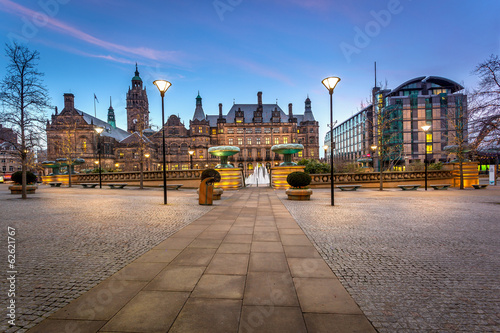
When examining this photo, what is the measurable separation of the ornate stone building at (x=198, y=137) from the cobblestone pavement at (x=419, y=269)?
59311 mm

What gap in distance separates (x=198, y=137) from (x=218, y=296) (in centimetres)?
7047

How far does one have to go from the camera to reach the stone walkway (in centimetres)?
264

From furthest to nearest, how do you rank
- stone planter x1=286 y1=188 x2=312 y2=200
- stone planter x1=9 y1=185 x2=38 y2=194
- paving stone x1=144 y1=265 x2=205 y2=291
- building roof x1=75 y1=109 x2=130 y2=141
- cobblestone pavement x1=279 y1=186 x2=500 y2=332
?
building roof x1=75 y1=109 x2=130 y2=141, stone planter x1=9 y1=185 x2=38 y2=194, stone planter x1=286 y1=188 x2=312 y2=200, paving stone x1=144 y1=265 x2=205 y2=291, cobblestone pavement x1=279 y1=186 x2=500 y2=332

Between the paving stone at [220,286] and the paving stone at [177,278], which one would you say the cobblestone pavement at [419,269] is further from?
the paving stone at [177,278]

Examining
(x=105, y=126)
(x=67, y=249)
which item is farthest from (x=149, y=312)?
(x=105, y=126)

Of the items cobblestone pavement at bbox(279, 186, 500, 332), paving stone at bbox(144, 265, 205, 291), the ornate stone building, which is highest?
the ornate stone building

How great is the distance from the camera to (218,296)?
3.25m

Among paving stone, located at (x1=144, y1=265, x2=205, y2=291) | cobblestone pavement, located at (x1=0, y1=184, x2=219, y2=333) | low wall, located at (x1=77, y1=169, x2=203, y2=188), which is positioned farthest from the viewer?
low wall, located at (x1=77, y1=169, x2=203, y2=188)

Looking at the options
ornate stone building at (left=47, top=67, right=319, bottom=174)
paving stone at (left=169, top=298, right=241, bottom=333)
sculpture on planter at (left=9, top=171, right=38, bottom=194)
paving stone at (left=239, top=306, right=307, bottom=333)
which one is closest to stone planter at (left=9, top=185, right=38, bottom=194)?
sculpture on planter at (left=9, top=171, right=38, bottom=194)

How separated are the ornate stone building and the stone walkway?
198ft

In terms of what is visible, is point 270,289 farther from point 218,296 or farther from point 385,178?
point 385,178

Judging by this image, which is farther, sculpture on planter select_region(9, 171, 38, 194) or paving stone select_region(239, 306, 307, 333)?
sculpture on planter select_region(9, 171, 38, 194)

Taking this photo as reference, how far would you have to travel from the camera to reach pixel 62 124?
6875cm

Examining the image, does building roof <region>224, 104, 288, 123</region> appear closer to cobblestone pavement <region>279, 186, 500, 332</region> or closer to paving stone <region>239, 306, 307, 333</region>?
cobblestone pavement <region>279, 186, 500, 332</region>
